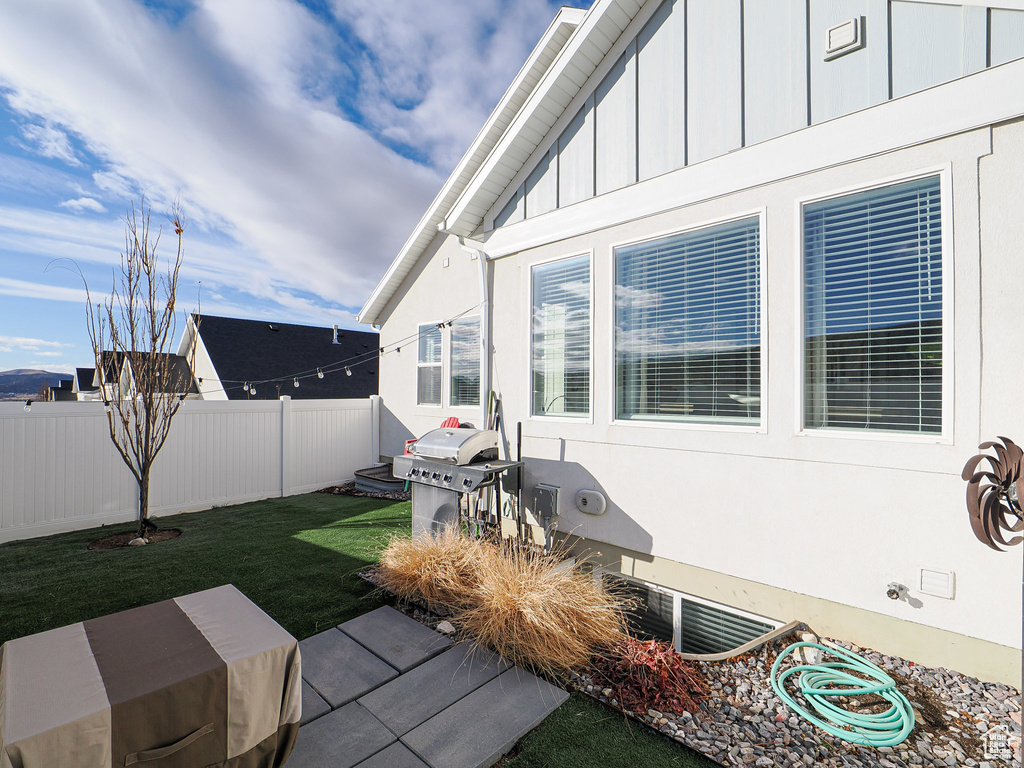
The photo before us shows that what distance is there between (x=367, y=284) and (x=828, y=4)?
29.3 meters

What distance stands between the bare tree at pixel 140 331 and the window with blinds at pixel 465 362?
3.71 meters

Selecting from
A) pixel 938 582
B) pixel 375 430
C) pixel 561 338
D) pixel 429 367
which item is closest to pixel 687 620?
pixel 938 582

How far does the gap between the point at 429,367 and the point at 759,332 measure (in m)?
5.96

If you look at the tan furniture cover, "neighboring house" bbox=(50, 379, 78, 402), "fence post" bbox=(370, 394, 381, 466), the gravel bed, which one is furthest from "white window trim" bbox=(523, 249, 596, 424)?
"neighboring house" bbox=(50, 379, 78, 402)

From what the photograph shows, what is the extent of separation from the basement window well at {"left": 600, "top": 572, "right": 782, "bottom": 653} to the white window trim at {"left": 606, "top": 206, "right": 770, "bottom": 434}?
1474 millimetres

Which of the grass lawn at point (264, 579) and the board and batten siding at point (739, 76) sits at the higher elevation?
the board and batten siding at point (739, 76)

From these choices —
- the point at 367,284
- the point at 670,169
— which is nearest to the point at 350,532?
the point at 670,169

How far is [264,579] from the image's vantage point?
443 centimetres

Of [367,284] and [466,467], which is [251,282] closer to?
[367,284]

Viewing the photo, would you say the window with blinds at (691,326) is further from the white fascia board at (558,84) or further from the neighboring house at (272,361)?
the neighboring house at (272,361)

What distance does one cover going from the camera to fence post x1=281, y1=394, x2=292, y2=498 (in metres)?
8.22

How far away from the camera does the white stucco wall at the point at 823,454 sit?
2.74 meters

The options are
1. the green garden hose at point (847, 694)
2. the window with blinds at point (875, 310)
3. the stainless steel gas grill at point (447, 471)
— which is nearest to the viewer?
the green garden hose at point (847, 694)

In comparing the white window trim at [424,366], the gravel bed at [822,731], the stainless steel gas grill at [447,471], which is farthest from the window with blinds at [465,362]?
the gravel bed at [822,731]
